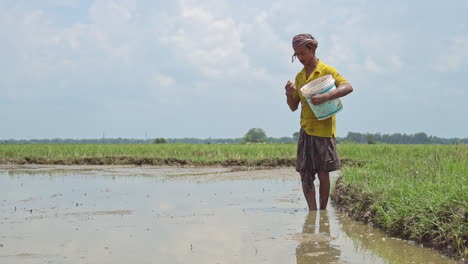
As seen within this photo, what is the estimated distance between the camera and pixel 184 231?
12.6 ft

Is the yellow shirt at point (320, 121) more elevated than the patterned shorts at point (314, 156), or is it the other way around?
the yellow shirt at point (320, 121)

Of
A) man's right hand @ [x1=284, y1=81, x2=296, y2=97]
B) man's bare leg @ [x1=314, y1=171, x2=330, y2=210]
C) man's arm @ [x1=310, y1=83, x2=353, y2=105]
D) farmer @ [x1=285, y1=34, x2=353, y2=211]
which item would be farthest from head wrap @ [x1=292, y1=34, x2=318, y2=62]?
man's bare leg @ [x1=314, y1=171, x2=330, y2=210]

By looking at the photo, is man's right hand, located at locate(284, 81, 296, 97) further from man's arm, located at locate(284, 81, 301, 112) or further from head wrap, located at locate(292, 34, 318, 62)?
head wrap, located at locate(292, 34, 318, 62)

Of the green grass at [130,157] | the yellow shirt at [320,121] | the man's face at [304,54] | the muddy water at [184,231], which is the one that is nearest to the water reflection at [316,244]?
the muddy water at [184,231]

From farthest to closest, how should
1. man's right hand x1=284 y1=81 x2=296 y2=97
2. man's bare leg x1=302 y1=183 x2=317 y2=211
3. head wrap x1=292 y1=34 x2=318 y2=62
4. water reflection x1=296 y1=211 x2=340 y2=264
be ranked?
man's bare leg x1=302 y1=183 x2=317 y2=211
man's right hand x1=284 y1=81 x2=296 y2=97
head wrap x1=292 y1=34 x2=318 y2=62
water reflection x1=296 y1=211 x2=340 y2=264

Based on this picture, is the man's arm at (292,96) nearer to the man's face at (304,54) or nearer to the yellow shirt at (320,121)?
the yellow shirt at (320,121)

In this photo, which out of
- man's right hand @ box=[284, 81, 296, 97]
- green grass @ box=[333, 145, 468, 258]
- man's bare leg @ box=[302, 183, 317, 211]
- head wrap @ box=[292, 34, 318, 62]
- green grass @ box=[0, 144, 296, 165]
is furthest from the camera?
green grass @ box=[0, 144, 296, 165]

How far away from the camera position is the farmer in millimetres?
4574

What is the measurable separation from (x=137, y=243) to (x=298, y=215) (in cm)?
163

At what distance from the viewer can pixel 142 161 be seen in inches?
531

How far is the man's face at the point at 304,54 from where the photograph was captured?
4.56 m

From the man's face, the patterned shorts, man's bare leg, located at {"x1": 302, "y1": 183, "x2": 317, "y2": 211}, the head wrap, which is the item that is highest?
the head wrap

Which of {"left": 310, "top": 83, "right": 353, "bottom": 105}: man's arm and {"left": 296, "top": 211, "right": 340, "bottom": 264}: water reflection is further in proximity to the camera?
{"left": 310, "top": 83, "right": 353, "bottom": 105}: man's arm

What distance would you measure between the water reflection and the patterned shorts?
0.43m
